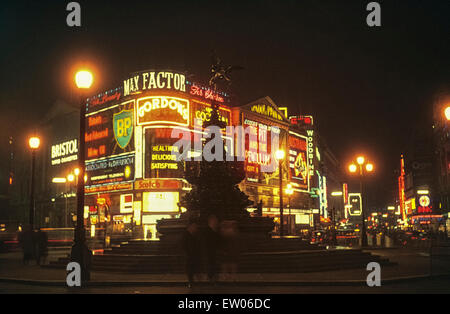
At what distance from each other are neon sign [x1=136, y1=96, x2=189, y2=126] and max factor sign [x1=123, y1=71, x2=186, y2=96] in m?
1.69

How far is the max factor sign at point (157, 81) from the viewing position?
71.4m

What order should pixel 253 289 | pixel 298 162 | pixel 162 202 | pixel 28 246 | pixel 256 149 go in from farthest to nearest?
1. pixel 298 162
2. pixel 256 149
3. pixel 162 202
4. pixel 28 246
5. pixel 253 289

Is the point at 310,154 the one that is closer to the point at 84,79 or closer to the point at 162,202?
the point at 162,202

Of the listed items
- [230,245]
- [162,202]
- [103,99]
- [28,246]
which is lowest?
[28,246]

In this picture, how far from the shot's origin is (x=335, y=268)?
20.8 metres

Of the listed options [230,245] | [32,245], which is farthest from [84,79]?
[32,245]

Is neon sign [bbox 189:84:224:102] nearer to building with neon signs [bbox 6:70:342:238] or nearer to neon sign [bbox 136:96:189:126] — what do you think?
building with neon signs [bbox 6:70:342:238]

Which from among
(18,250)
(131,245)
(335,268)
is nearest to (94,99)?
(18,250)

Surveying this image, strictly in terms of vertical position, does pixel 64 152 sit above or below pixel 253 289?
above

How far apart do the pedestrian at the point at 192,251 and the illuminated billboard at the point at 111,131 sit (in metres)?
57.7

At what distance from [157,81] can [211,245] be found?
57.1 m

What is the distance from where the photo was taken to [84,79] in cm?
1692

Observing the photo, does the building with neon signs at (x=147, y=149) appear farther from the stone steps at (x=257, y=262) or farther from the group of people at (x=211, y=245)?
the group of people at (x=211, y=245)
